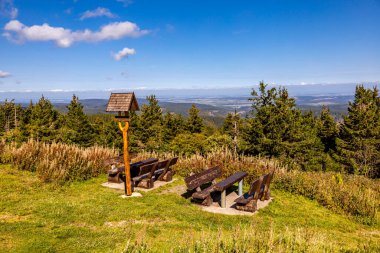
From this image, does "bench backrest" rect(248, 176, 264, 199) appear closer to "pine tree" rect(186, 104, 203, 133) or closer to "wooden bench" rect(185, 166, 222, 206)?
"wooden bench" rect(185, 166, 222, 206)

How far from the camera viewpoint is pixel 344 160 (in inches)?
1307

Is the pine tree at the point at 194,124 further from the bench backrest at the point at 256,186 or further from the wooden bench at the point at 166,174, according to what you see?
the bench backrest at the point at 256,186

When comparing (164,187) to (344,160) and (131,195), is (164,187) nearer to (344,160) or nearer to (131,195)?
(131,195)

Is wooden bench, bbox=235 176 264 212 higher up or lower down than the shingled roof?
lower down

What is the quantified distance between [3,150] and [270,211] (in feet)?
40.7

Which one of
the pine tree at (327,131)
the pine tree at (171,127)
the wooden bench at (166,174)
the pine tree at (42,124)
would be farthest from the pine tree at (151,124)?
the wooden bench at (166,174)

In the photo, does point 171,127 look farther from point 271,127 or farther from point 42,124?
point 271,127

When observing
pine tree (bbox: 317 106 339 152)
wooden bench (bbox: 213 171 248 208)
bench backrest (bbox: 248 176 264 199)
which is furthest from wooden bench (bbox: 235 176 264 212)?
pine tree (bbox: 317 106 339 152)

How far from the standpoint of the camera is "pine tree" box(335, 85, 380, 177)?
3173 centimetres

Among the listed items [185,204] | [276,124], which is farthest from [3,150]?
[276,124]

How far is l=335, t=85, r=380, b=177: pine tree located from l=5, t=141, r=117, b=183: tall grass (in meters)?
29.3

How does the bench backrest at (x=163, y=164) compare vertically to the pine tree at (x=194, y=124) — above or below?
above

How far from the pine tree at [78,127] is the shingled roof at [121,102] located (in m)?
35.2

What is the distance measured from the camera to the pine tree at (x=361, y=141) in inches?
1249
